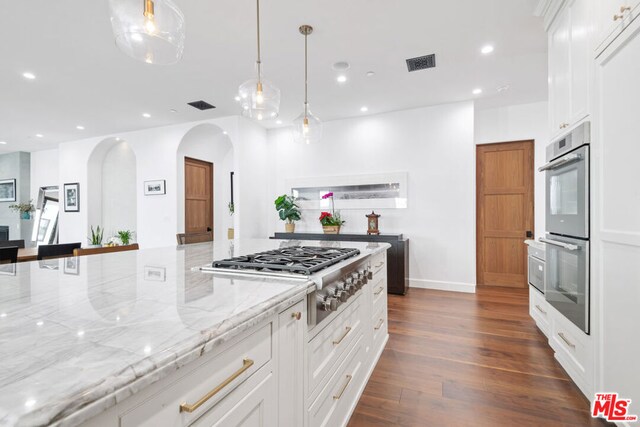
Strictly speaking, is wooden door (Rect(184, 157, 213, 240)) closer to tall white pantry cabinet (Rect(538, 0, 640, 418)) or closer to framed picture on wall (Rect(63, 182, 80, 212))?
framed picture on wall (Rect(63, 182, 80, 212))

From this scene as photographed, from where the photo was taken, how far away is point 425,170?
181 inches

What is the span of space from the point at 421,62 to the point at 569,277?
2.45m

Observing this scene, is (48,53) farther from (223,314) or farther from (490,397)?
(490,397)

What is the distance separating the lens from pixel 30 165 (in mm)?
7402

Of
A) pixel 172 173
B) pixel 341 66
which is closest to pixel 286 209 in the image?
pixel 172 173

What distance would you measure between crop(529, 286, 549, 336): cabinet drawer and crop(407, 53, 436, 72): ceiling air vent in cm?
249

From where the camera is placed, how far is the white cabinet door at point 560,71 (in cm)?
209

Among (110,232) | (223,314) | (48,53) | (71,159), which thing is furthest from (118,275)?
(71,159)

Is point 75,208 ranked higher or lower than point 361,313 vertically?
higher

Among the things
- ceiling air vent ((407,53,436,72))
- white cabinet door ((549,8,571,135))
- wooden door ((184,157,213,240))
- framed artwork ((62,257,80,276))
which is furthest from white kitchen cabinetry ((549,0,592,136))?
wooden door ((184,157,213,240))

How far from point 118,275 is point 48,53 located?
3171 millimetres

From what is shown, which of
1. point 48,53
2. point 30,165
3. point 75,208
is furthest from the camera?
A: point 30,165

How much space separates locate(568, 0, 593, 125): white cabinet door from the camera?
5.88 ft

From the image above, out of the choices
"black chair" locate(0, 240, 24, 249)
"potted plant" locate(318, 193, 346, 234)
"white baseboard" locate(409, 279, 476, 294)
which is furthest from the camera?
"potted plant" locate(318, 193, 346, 234)
